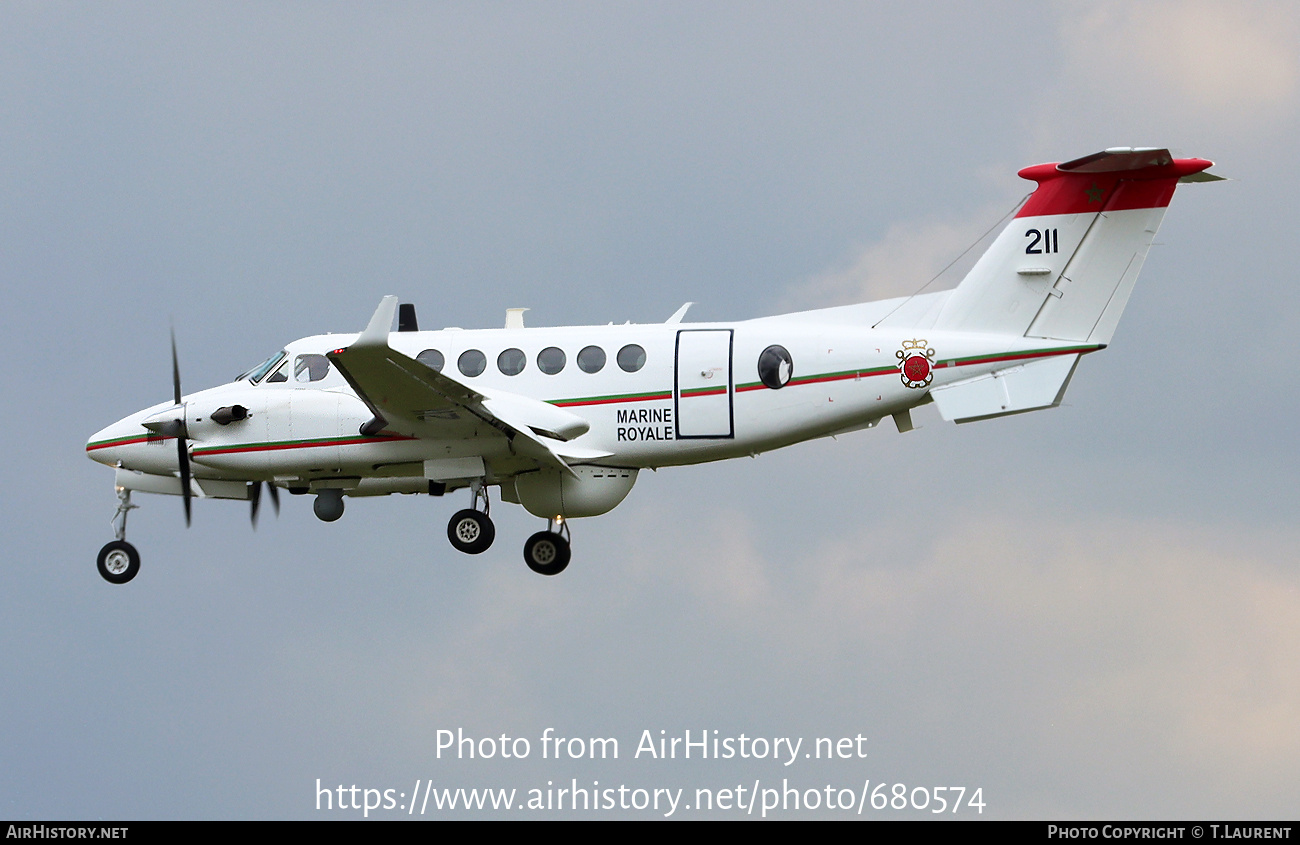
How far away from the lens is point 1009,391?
29.6m

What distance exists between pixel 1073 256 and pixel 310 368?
12.0 meters

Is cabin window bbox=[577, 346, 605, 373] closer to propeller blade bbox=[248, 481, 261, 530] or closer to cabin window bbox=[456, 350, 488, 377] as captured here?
cabin window bbox=[456, 350, 488, 377]

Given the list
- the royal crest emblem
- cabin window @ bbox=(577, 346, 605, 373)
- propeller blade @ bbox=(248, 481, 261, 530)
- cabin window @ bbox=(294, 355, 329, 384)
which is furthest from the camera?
propeller blade @ bbox=(248, 481, 261, 530)

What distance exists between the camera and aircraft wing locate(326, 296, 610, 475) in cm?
2811

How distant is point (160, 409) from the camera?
104 feet

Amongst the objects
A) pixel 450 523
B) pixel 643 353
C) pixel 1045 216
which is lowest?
pixel 450 523

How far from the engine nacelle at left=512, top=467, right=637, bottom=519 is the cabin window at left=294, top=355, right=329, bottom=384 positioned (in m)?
3.51

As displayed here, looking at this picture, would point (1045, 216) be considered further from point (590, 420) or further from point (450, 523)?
point (450, 523)

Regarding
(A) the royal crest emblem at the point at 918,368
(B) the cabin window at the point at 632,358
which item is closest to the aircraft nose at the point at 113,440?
(B) the cabin window at the point at 632,358

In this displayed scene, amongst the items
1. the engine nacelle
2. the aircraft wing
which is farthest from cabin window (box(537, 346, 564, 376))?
the engine nacelle

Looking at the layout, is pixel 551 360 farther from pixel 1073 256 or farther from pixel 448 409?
pixel 1073 256

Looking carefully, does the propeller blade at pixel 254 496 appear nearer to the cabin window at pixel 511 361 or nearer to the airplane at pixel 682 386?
the airplane at pixel 682 386

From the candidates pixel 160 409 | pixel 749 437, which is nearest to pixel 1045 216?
pixel 749 437

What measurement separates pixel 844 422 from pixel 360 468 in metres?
7.44
